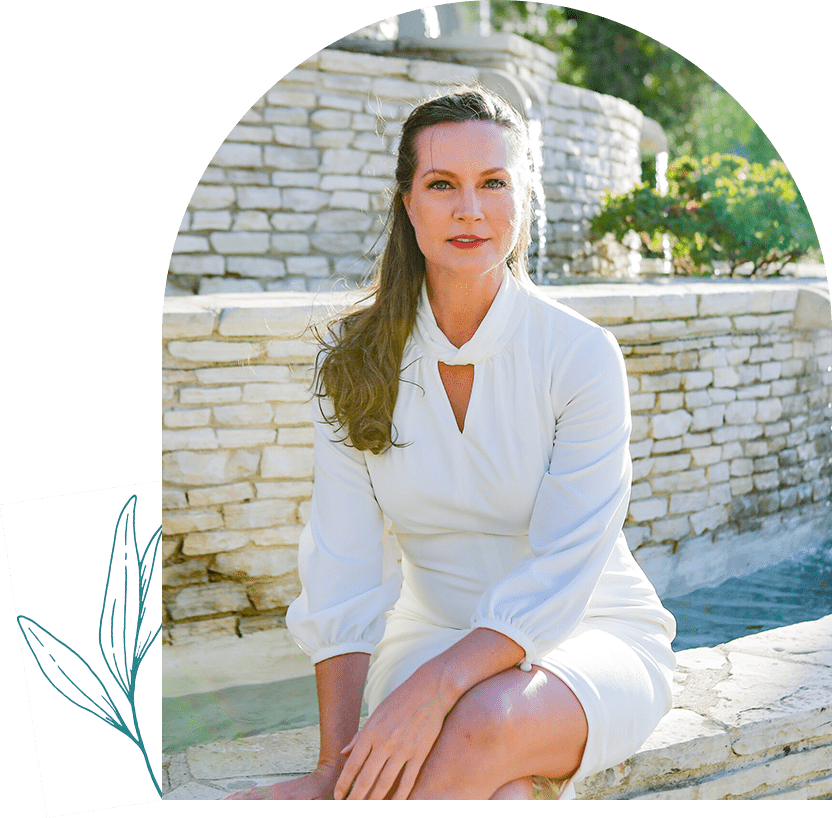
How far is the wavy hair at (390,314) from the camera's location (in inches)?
81.9

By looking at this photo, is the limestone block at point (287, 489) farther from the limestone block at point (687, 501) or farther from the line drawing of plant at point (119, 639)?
the limestone block at point (687, 501)

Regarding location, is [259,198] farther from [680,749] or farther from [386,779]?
[386,779]

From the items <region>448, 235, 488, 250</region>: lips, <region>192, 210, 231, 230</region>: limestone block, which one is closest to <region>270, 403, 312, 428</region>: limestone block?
<region>448, 235, 488, 250</region>: lips

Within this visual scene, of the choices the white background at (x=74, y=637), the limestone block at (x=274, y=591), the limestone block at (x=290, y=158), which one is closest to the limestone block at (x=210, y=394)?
the limestone block at (x=274, y=591)

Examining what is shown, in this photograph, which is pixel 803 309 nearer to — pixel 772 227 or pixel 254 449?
pixel 772 227

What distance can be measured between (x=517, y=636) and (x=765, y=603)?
63.2 inches

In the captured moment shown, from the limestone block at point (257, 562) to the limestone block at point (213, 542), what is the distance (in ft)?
0.10

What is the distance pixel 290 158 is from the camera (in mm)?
5996

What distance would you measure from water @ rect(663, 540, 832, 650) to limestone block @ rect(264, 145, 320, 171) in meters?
4.13

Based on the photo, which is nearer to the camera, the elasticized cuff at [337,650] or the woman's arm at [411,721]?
the woman's arm at [411,721]

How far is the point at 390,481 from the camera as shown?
2146 millimetres

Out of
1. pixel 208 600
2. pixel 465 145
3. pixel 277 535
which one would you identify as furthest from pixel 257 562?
pixel 465 145

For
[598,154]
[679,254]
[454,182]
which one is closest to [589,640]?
[454,182]

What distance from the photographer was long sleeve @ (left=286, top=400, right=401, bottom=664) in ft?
6.70
